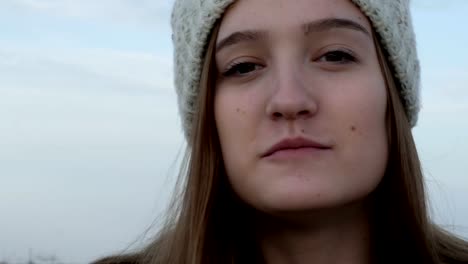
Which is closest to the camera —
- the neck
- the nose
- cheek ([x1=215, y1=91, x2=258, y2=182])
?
the nose

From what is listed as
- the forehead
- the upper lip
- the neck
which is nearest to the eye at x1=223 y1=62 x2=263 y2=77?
the forehead

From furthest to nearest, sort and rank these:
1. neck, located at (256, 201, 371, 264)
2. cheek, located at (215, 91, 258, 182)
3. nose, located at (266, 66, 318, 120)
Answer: neck, located at (256, 201, 371, 264) → cheek, located at (215, 91, 258, 182) → nose, located at (266, 66, 318, 120)

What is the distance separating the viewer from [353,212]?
340 cm

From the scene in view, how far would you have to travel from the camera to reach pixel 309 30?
317 centimetres

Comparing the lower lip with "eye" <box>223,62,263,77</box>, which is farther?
"eye" <box>223,62,263,77</box>

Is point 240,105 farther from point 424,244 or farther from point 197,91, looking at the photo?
point 424,244

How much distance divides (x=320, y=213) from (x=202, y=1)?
3.27ft

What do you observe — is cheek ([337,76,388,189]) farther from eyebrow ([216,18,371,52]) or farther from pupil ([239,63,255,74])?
pupil ([239,63,255,74])

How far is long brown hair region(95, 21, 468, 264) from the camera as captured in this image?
3.38m

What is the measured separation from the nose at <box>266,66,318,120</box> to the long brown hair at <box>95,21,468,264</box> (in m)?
0.39

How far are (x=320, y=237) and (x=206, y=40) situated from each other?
90 cm

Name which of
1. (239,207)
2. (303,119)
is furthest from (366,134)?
(239,207)

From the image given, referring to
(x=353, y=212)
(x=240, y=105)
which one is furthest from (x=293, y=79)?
(x=353, y=212)

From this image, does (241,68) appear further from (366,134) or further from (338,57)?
(366,134)
